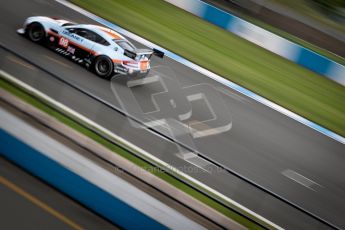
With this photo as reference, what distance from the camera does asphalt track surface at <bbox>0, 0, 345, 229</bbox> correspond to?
10.1m

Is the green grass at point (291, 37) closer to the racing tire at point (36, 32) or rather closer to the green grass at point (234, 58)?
the green grass at point (234, 58)

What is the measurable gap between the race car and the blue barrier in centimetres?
505

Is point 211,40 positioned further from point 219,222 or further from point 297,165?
point 219,222

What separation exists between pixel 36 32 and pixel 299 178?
7921 mm

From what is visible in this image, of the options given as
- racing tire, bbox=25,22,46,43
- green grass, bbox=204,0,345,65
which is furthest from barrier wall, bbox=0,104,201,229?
green grass, bbox=204,0,345,65

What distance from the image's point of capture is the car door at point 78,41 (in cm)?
1290

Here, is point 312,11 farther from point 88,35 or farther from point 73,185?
point 73,185

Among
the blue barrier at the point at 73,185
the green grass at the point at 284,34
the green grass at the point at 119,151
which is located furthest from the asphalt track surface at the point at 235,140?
the green grass at the point at 284,34

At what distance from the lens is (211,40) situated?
19031 mm

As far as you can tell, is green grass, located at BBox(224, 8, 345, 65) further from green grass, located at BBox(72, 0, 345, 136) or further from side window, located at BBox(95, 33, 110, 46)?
side window, located at BBox(95, 33, 110, 46)

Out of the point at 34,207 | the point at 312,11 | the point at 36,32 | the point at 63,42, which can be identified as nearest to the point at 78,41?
the point at 63,42

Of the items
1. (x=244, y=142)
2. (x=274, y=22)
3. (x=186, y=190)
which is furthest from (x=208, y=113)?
(x=274, y=22)

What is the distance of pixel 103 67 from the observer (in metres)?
12.9

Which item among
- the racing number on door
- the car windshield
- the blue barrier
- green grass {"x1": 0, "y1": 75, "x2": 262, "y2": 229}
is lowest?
the blue barrier
